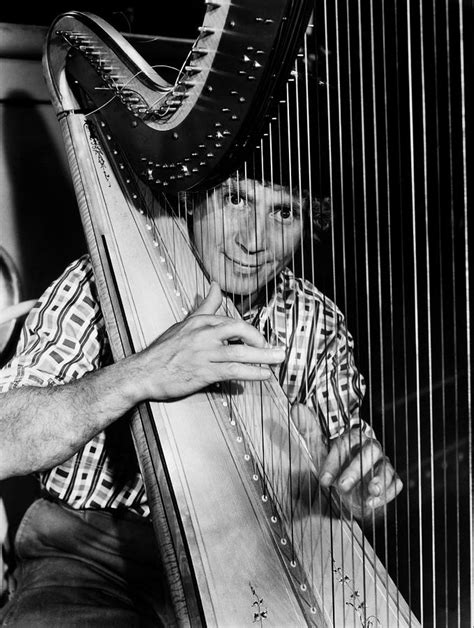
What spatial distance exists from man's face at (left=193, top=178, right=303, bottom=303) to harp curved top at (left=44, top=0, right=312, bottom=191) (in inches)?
6.2

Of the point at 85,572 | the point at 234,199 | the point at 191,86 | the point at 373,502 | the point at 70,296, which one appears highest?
the point at 191,86

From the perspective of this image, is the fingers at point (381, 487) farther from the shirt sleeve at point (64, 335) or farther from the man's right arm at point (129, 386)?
the shirt sleeve at point (64, 335)

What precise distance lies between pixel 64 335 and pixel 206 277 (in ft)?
0.95

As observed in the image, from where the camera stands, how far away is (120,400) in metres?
1.09

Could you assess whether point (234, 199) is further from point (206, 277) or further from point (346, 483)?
point (346, 483)

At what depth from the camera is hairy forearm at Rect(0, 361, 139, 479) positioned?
109cm

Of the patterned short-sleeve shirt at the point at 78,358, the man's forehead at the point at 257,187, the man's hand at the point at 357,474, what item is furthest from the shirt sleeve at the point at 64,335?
the man's hand at the point at 357,474

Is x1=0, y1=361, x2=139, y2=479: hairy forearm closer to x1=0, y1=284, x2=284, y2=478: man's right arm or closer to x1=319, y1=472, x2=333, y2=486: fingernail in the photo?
x1=0, y1=284, x2=284, y2=478: man's right arm

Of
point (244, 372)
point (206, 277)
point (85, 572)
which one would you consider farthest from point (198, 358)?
point (85, 572)

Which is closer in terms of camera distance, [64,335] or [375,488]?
[375,488]

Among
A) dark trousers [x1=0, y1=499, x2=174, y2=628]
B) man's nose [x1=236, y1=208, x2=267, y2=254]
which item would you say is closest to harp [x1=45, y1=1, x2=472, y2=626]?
A: man's nose [x1=236, y1=208, x2=267, y2=254]

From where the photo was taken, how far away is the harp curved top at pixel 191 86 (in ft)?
2.73

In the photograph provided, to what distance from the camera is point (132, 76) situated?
124 cm

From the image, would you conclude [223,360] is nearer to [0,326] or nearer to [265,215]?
[265,215]
